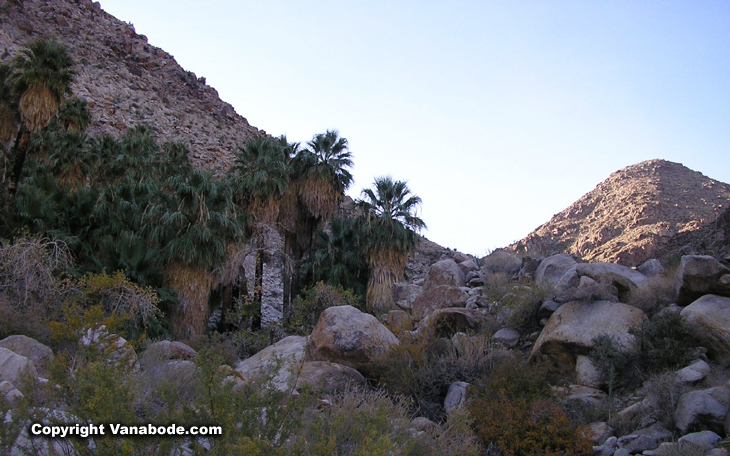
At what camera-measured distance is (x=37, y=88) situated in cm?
2020

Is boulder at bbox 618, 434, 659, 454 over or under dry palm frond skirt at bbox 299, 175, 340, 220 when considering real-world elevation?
under

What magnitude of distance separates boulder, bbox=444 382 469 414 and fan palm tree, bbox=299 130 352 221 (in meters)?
15.4

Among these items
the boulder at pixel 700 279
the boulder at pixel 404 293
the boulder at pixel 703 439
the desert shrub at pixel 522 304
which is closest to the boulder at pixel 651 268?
the desert shrub at pixel 522 304

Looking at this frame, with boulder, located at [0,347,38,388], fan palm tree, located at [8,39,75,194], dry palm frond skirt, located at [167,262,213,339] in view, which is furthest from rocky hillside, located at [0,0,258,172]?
boulder, located at [0,347,38,388]

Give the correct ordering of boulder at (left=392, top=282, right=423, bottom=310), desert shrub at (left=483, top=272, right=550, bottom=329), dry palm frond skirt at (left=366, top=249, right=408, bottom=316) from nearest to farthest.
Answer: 1. desert shrub at (left=483, top=272, right=550, bottom=329)
2. boulder at (left=392, top=282, right=423, bottom=310)
3. dry palm frond skirt at (left=366, top=249, right=408, bottom=316)

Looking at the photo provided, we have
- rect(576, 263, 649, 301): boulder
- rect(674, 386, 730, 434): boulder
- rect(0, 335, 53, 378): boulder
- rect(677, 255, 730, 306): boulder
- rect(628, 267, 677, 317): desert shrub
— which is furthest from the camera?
rect(576, 263, 649, 301): boulder

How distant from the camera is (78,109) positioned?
26.4 m

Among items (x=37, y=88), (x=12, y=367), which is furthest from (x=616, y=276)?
(x=37, y=88)

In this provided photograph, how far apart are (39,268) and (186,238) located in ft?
17.6

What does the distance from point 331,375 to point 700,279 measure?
8446mm

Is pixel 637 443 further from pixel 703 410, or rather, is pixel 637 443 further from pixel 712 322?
pixel 712 322

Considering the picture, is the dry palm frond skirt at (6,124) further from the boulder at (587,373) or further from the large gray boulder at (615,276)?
the boulder at (587,373)

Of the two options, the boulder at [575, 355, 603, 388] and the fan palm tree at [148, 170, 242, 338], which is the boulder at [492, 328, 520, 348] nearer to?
the boulder at [575, 355, 603, 388]

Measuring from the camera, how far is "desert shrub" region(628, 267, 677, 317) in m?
11.8
